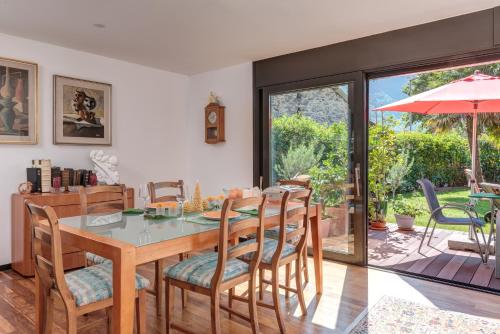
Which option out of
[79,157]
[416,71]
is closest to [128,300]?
[79,157]

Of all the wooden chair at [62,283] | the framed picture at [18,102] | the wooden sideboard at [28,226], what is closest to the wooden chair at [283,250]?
the wooden chair at [62,283]

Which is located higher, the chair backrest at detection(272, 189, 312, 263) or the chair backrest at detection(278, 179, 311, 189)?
the chair backrest at detection(278, 179, 311, 189)

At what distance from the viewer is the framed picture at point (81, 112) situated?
3.95 m

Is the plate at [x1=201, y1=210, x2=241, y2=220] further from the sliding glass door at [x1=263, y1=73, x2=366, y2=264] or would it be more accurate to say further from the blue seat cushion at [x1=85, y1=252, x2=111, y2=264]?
the sliding glass door at [x1=263, y1=73, x2=366, y2=264]

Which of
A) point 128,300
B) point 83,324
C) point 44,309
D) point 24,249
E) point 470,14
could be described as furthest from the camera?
point 24,249

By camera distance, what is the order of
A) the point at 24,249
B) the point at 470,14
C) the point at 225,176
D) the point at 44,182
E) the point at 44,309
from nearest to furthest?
the point at 44,309 → the point at 470,14 → the point at 24,249 → the point at 44,182 → the point at 225,176

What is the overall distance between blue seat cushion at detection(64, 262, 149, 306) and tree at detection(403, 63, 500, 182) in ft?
14.4

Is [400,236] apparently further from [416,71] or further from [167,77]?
[167,77]

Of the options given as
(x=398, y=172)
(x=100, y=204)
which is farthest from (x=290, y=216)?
(x=398, y=172)

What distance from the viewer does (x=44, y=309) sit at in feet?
6.55

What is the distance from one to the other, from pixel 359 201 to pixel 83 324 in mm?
2733

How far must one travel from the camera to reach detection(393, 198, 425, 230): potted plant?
17.0 feet

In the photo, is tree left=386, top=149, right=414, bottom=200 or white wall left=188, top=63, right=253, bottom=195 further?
tree left=386, top=149, right=414, bottom=200

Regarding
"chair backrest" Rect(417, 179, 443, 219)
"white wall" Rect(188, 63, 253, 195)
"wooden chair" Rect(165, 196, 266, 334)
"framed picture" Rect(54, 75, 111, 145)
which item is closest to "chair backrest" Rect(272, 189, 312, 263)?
"wooden chair" Rect(165, 196, 266, 334)
